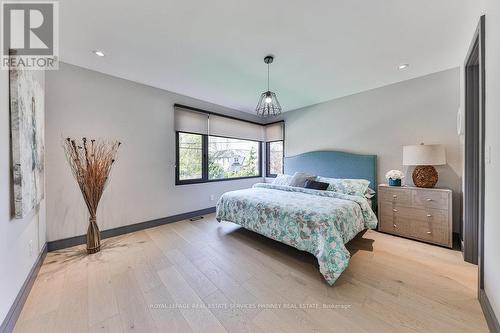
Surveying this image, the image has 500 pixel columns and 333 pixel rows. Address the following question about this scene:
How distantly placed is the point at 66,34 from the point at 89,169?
54.8 inches

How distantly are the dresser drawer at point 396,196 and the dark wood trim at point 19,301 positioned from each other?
3902 millimetres

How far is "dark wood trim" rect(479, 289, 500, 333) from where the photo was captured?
3.91ft

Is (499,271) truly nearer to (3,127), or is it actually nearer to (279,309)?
(279,309)

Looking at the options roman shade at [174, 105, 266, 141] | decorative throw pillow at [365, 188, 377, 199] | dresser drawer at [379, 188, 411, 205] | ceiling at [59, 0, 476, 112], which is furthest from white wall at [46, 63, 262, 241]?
dresser drawer at [379, 188, 411, 205]

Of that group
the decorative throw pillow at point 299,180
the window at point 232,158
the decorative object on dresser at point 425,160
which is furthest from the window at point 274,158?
the decorative object on dresser at point 425,160

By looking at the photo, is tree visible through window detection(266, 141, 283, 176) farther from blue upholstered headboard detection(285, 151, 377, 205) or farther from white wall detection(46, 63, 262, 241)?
white wall detection(46, 63, 262, 241)

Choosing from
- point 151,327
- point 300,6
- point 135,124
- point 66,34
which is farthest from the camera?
point 135,124

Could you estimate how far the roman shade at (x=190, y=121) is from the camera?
11.5 ft

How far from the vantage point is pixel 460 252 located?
2283 millimetres

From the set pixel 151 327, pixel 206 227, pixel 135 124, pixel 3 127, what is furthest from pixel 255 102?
pixel 151 327

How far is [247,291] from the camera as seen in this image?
5.42 ft

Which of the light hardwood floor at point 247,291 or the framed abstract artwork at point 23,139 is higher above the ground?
the framed abstract artwork at point 23,139

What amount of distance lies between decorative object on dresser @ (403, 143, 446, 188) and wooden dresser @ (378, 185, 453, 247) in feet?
0.55

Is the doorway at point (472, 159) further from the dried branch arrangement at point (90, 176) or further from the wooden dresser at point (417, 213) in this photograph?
the dried branch arrangement at point (90, 176)
